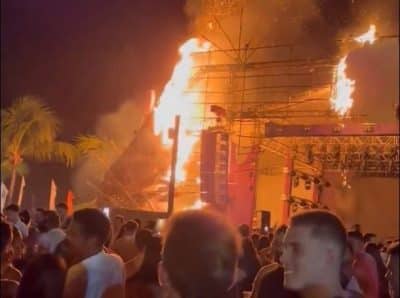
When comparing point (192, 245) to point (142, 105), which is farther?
point (142, 105)

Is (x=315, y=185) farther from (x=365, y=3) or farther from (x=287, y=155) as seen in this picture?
(x=365, y=3)

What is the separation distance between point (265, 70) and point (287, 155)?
2574mm

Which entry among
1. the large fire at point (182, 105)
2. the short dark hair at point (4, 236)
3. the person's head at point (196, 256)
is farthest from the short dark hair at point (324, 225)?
the large fire at point (182, 105)

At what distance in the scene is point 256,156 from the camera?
781 inches

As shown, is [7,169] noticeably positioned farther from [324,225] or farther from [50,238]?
[324,225]

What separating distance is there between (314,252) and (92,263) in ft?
5.89

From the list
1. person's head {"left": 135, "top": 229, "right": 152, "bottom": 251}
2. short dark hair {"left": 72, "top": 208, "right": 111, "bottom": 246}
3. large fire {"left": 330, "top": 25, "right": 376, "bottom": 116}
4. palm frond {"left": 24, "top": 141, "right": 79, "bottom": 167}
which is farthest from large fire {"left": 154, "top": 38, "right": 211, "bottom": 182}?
short dark hair {"left": 72, "top": 208, "right": 111, "bottom": 246}

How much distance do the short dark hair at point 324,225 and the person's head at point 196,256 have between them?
22.7 inches

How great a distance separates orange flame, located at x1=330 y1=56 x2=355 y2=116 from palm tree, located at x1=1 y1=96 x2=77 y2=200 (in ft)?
48.4

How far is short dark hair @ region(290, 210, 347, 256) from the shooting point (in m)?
2.88

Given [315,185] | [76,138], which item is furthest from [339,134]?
[76,138]

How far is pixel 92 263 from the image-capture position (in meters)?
4.20

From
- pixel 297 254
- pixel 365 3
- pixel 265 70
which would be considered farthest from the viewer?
pixel 265 70

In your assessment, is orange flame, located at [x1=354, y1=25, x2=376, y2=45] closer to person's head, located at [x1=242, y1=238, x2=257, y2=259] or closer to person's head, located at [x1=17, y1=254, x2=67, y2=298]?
person's head, located at [x1=242, y1=238, x2=257, y2=259]
